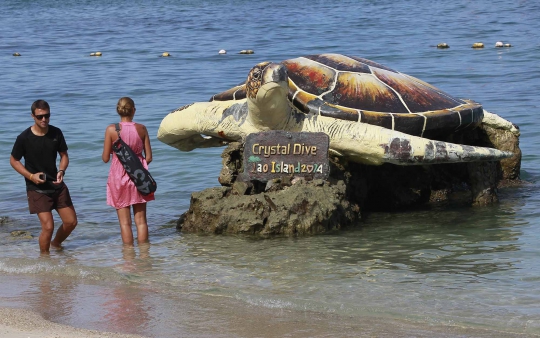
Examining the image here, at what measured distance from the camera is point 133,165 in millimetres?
6461

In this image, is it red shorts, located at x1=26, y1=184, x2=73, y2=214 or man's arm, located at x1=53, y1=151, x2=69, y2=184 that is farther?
red shorts, located at x1=26, y1=184, x2=73, y2=214

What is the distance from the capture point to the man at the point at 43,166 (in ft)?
20.5

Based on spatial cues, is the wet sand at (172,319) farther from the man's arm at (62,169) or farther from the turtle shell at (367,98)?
the turtle shell at (367,98)

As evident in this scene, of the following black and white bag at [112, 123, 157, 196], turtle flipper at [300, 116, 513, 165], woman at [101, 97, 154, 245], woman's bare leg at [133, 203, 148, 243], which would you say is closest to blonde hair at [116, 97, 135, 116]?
woman at [101, 97, 154, 245]

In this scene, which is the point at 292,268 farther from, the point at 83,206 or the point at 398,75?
the point at 83,206

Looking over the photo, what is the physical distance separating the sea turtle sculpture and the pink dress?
1098mm

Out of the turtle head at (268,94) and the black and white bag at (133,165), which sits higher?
the turtle head at (268,94)

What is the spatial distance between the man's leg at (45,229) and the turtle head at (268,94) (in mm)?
1888

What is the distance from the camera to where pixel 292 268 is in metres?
6.05

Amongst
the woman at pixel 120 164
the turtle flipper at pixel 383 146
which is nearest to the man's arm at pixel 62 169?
the woman at pixel 120 164

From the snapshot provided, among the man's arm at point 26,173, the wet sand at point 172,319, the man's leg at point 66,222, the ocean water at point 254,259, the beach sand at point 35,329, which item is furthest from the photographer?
the man's leg at point 66,222

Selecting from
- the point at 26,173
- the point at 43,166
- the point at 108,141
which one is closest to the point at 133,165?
the point at 108,141

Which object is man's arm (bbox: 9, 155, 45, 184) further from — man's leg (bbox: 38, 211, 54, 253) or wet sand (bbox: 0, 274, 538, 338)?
wet sand (bbox: 0, 274, 538, 338)

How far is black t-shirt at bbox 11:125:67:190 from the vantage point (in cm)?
629
